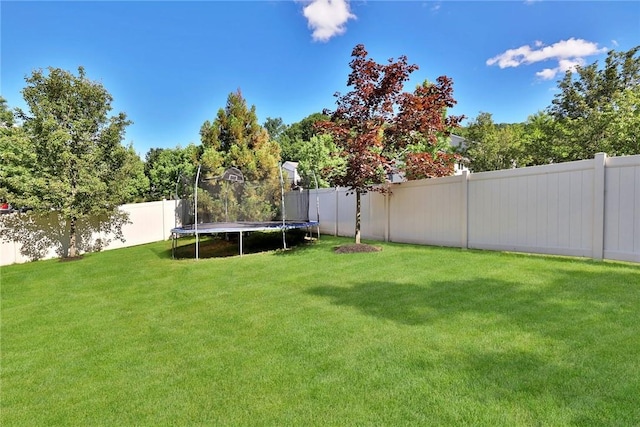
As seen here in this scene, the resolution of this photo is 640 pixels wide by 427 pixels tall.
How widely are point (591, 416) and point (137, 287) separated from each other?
234 inches

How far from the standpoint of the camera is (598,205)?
5234 millimetres

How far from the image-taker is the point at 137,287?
5.84 metres

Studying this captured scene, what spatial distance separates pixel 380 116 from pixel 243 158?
22.8 feet

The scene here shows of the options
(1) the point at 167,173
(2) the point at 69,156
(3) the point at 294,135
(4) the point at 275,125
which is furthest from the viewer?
(4) the point at 275,125

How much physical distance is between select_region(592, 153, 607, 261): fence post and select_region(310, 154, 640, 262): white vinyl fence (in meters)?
0.01

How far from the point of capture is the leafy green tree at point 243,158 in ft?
36.1

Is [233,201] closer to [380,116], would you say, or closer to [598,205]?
[380,116]

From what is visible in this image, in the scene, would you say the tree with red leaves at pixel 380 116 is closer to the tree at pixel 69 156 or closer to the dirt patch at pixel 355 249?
the dirt patch at pixel 355 249

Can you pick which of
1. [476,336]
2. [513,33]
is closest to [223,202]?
[476,336]

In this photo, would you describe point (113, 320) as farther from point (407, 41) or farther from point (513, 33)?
point (513, 33)

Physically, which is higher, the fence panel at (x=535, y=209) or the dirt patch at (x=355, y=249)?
the fence panel at (x=535, y=209)

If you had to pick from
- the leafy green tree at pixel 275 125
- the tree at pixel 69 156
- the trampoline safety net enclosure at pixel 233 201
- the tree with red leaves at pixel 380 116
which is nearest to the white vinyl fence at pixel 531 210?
the tree with red leaves at pixel 380 116

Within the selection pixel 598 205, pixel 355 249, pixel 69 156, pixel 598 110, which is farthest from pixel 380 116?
pixel 598 110

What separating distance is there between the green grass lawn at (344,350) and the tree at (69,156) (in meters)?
4.50
